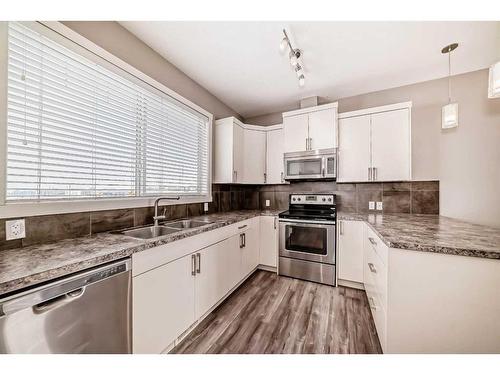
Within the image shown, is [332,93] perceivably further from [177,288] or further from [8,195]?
[8,195]

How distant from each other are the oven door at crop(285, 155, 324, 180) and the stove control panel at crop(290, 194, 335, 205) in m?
0.36

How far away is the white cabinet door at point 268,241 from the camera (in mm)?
2754

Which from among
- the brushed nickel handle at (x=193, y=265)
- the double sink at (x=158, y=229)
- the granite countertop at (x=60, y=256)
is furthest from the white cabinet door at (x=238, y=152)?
the granite countertop at (x=60, y=256)

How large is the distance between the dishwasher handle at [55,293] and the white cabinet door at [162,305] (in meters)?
0.22

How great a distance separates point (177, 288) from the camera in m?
1.45

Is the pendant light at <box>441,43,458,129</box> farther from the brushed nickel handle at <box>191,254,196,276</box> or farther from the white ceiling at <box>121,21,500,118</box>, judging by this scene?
the brushed nickel handle at <box>191,254,196,276</box>

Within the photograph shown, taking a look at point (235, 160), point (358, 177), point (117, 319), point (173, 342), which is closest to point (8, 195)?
point (117, 319)

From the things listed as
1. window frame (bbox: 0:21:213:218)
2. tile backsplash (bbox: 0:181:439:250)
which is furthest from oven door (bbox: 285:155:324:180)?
window frame (bbox: 0:21:213:218)

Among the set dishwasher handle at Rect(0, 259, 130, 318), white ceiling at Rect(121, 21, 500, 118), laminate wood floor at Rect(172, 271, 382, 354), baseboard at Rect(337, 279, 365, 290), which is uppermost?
white ceiling at Rect(121, 21, 500, 118)

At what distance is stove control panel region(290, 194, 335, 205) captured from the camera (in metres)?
2.90

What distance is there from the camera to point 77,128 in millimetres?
1361

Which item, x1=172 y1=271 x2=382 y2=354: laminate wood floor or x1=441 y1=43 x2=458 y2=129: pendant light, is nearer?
x1=172 y1=271 x2=382 y2=354: laminate wood floor

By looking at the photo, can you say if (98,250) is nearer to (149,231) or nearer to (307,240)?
(149,231)

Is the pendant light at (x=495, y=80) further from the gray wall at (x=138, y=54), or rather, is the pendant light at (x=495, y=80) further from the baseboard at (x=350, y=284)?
the gray wall at (x=138, y=54)
